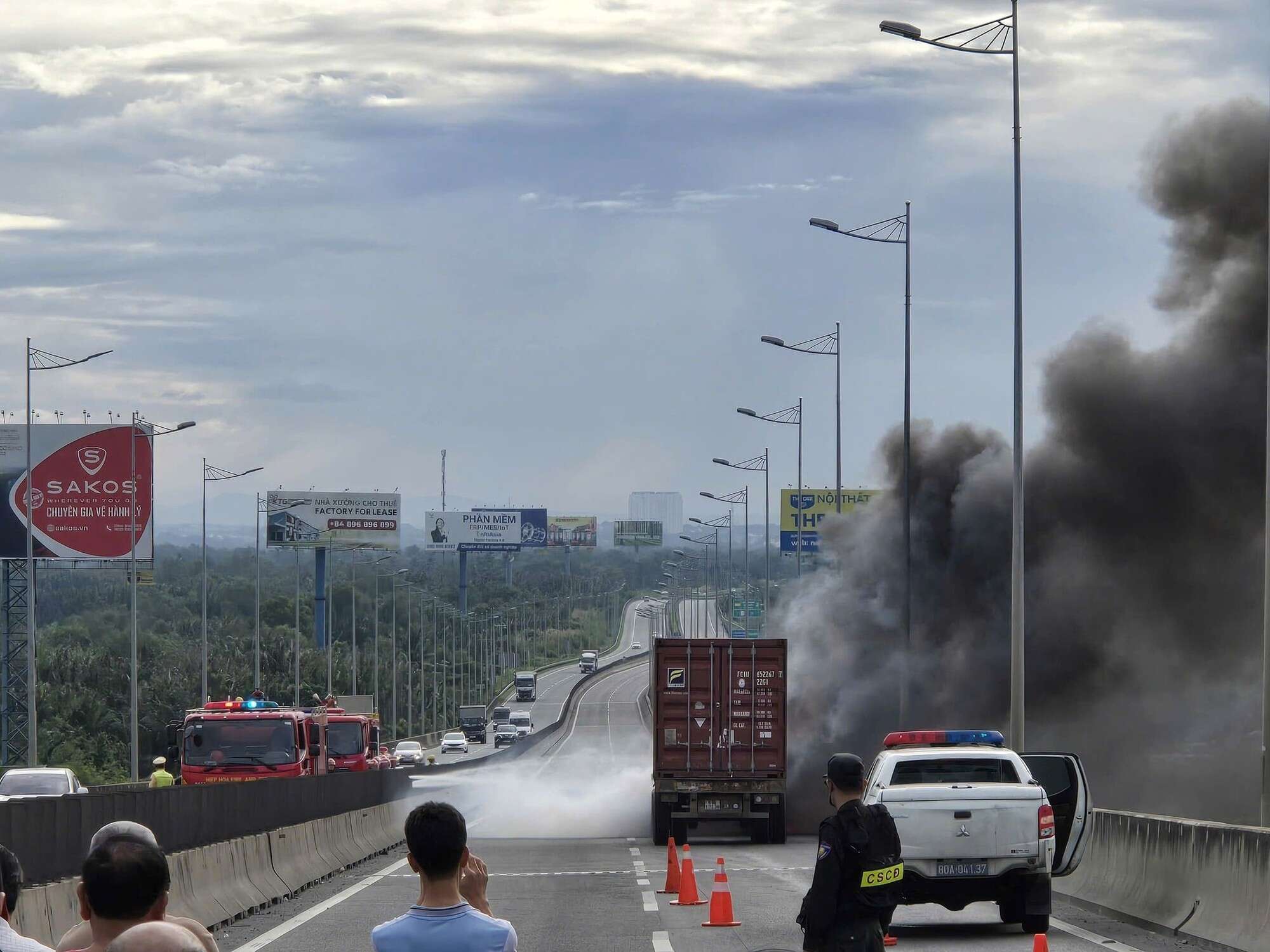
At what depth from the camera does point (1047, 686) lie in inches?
1731

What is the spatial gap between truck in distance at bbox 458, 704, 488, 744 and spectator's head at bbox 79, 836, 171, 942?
10625 cm

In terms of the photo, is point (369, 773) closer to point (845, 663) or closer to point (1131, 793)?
point (1131, 793)

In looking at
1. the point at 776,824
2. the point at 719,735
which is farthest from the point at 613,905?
the point at 719,735

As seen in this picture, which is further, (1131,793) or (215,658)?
(215,658)

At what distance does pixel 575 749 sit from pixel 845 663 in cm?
4420

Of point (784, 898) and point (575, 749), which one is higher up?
point (784, 898)

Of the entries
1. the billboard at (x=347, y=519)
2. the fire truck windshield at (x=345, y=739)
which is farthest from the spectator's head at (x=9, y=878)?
the billboard at (x=347, y=519)

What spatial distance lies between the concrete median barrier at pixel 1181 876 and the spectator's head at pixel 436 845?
8.80 meters

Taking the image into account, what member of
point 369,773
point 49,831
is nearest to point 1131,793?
point 369,773

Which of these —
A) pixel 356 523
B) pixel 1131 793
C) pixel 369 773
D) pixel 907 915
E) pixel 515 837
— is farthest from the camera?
pixel 356 523

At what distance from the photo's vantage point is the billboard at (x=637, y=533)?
614 feet

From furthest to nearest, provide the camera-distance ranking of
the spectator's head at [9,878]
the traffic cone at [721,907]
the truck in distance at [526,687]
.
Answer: the truck in distance at [526,687] → the traffic cone at [721,907] → the spectator's head at [9,878]

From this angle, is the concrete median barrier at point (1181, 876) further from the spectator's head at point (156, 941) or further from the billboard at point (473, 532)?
the billboard at point (473, 532)

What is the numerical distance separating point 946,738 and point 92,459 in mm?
55567
